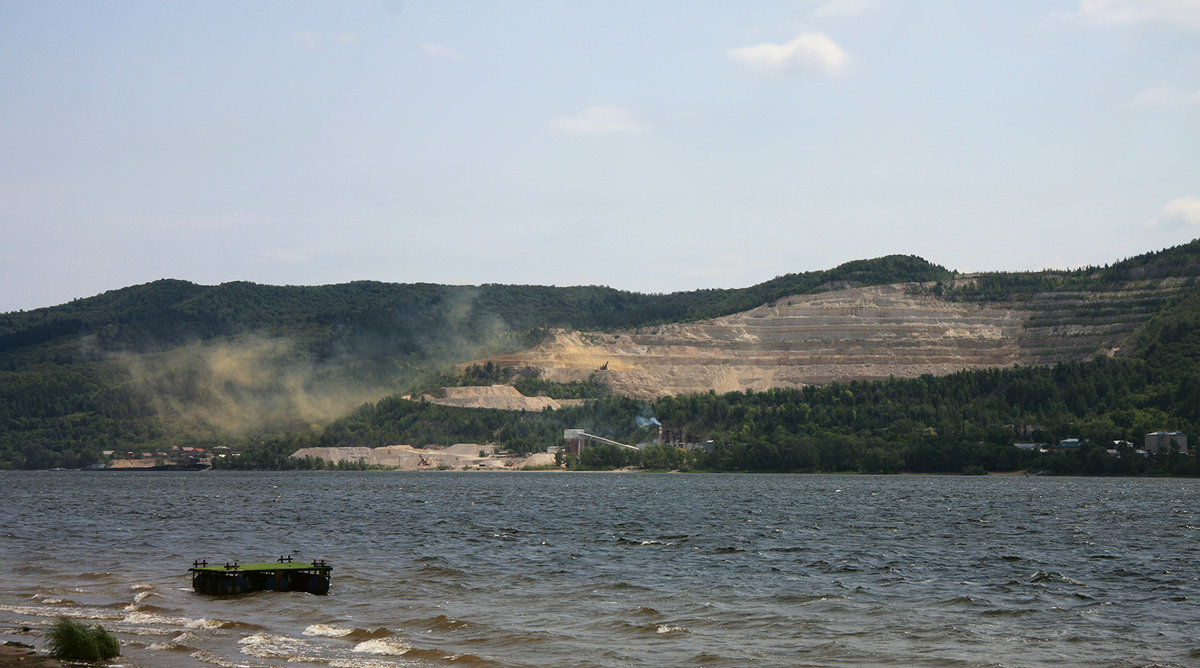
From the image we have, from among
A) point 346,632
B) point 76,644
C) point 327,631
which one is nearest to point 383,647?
point 346,632

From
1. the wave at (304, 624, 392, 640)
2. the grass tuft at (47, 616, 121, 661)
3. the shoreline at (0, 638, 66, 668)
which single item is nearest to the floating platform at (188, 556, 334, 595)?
the wave at (304, 624, 392, 640)

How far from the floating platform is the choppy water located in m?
1.19

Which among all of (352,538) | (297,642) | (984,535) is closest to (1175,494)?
(984,535)

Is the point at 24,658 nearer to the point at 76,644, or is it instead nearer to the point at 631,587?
the point at 76,644

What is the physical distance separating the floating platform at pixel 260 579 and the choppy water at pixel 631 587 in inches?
46.8

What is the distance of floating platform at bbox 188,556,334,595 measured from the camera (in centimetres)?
5116

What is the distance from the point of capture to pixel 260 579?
5234cm

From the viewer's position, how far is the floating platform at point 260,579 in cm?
5116

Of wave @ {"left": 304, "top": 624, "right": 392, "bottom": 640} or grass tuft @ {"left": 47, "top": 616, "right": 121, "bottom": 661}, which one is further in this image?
wave @ {"left": 304, "top": 624, "right": 392, "bottom": 640}

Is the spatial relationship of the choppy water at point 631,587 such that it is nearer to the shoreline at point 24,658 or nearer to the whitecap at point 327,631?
the whitecap at point 327,631

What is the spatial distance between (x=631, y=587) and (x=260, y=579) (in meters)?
16.8

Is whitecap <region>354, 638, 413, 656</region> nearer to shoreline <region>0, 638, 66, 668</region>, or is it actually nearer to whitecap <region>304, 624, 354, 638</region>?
whitecap <region>304, 624, 354, 638</region>

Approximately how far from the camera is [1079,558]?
223 ft

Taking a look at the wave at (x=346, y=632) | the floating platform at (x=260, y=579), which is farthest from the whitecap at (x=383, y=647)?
the floating platform at (x=260, y=579)
